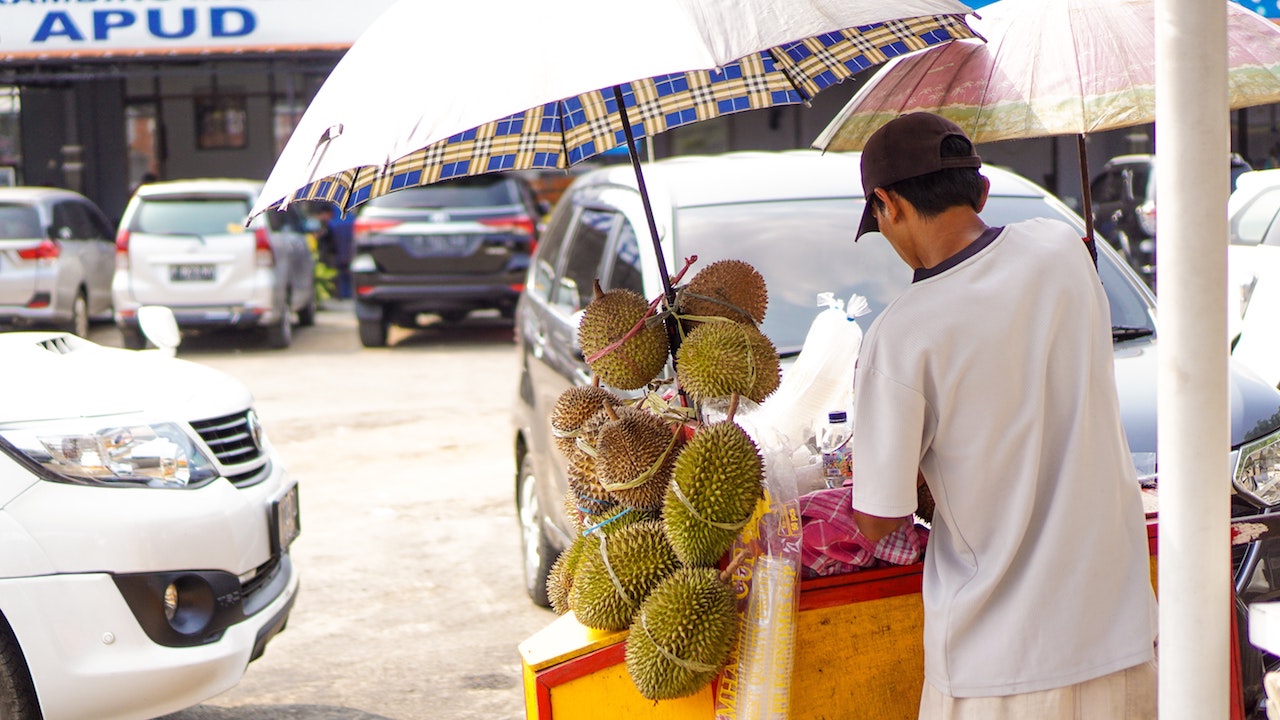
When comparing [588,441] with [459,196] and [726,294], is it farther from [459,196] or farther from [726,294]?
[459,196]

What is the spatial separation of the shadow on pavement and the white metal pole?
2943mm

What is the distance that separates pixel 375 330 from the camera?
13.2 metres

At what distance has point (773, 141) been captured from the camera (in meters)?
18.8

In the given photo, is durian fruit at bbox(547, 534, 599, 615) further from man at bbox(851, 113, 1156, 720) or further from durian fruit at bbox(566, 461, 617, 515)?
man at bbox(851, 113, 1156, 720)

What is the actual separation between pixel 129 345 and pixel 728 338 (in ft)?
38.9

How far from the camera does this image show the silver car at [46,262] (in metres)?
12.0

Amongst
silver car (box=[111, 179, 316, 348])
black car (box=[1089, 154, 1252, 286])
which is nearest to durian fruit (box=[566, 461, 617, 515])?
black car (box=[1089, 154, 1252, 286])

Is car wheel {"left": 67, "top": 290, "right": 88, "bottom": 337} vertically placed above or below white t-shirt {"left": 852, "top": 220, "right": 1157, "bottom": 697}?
below

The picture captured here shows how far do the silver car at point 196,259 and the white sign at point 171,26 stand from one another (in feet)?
12.1

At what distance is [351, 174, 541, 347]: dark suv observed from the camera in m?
12.5

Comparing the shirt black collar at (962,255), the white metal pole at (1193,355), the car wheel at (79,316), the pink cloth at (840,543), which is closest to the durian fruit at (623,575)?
the pink cloth at (840,543)

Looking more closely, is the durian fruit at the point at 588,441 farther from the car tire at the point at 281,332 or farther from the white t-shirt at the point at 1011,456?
the car tire at the point at 281,332

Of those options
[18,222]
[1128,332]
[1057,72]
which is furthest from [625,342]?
[18,222]

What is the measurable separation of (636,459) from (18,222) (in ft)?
38.0
